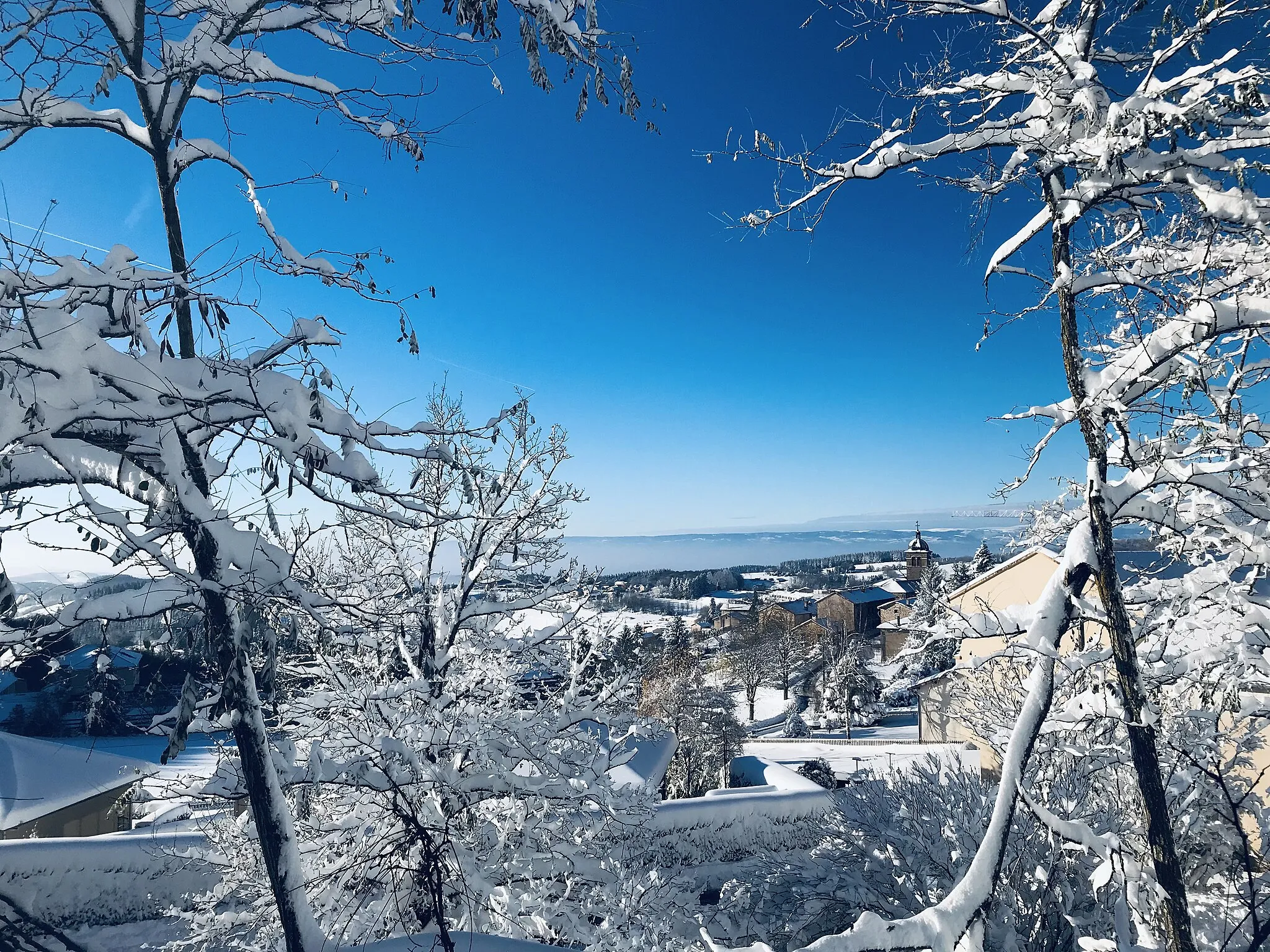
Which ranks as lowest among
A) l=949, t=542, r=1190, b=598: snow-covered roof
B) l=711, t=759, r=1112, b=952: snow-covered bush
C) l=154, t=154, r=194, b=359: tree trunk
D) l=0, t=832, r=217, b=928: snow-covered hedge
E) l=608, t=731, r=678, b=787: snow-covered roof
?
l=608, t=731, r=678, b=787: snow-covered roof

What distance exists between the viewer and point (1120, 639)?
279 centimetres

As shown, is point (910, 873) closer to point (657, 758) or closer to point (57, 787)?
point (657, 758)

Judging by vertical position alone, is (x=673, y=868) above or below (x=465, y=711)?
below

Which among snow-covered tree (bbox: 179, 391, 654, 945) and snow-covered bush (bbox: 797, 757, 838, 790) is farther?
snow-covered bush (bbox: 797, 757, 838, 790)

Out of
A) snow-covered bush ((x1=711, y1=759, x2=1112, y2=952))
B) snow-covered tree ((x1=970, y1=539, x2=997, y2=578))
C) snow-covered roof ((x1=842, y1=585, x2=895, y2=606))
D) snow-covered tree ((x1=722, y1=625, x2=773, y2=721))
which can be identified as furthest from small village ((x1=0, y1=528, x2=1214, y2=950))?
snow-covered roof ((x1=842, y1=585, x2=895, y2=606))

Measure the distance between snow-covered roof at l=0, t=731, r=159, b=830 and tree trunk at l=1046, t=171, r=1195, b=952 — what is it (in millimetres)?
15022

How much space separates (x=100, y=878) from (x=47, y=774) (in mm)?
4606

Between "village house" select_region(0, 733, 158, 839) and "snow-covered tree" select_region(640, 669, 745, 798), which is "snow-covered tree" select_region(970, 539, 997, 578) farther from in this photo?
"village house" select_region(0, 733, 158, 839)

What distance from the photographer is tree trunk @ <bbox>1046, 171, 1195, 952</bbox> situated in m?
2.64

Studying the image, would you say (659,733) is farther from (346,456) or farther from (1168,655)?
(346,456)

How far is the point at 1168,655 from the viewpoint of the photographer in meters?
3.90

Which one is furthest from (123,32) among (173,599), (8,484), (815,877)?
(815,877)

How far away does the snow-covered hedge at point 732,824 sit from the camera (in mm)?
12875

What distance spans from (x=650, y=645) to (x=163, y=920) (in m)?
37.1
